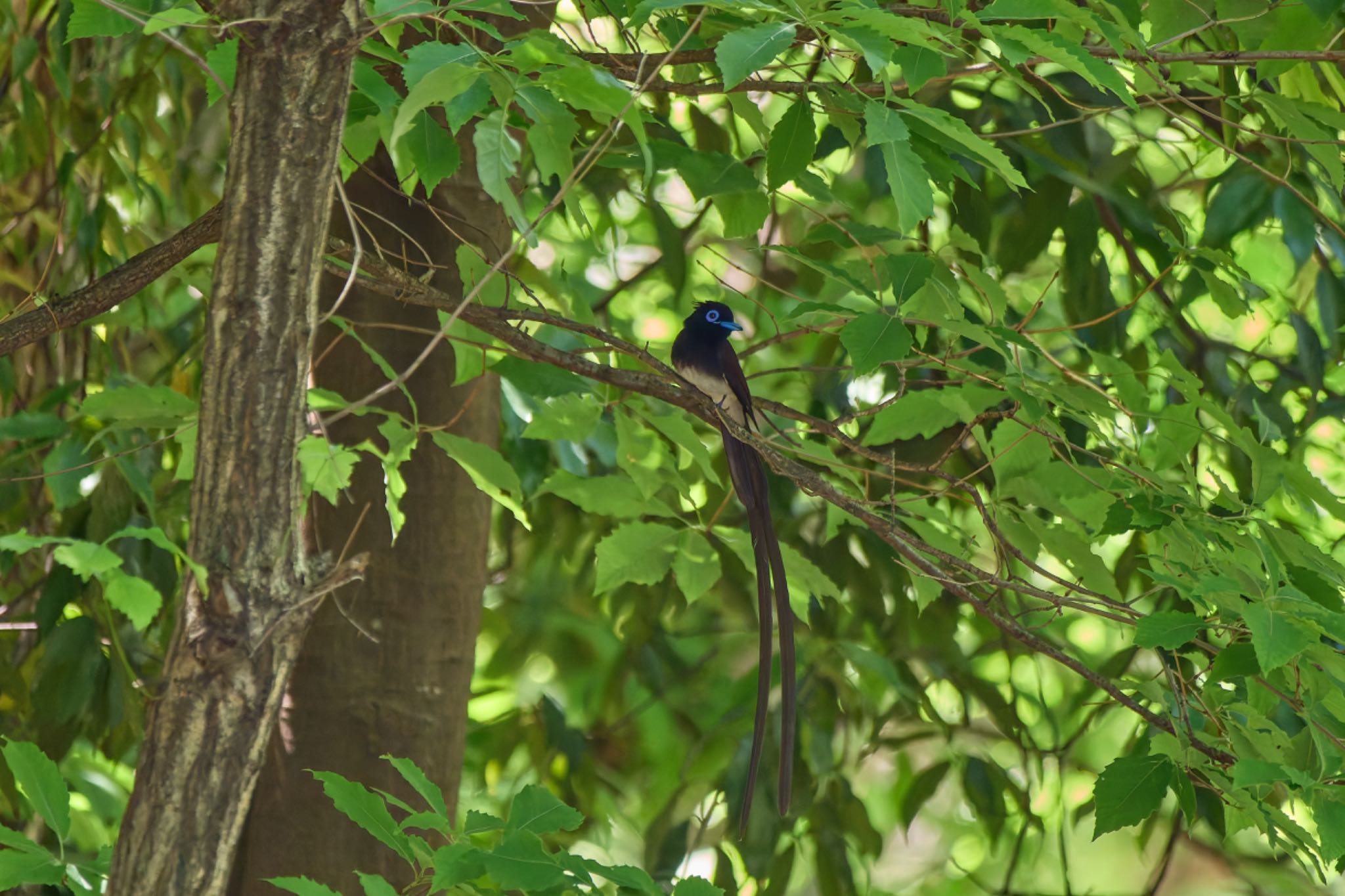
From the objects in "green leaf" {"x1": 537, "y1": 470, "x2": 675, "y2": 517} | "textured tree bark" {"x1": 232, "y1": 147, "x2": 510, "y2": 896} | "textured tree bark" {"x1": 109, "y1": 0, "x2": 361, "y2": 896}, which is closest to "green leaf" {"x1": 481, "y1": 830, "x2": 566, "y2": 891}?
"textured tree bark" {"x1": 109, "y1": 0, "x2": 361, "y2": 896}

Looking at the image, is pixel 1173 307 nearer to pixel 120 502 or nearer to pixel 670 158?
pixel 670 158

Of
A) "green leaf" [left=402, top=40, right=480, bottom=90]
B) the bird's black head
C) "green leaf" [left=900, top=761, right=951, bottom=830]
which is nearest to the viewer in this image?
"green leaf" [left=402, top=40, right=480, bottom=90]

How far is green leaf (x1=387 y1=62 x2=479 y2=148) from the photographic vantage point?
1001 mm

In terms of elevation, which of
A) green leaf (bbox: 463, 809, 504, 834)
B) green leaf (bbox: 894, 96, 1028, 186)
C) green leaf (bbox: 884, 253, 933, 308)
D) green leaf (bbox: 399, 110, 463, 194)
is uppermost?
green leaf (bbox: 399, 110, 463, 194)

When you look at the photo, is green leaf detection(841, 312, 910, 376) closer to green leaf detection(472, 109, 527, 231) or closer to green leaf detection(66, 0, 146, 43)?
green leaf detection(472, 109, 527, 231)

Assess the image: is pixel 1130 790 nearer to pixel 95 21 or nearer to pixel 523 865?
pixel 523 865

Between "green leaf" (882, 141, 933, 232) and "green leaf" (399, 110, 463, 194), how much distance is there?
477 mm

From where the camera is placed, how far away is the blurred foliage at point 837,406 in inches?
53.7

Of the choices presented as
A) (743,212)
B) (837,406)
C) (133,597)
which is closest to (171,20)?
(133,597)

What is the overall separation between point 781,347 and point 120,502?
6.76ft

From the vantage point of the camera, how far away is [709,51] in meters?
1.58

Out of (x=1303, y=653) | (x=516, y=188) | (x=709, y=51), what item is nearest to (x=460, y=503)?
(x=516, y=188)

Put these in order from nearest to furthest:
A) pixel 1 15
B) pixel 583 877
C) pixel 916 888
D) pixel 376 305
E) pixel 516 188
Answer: pixel 583 877 < pixel 516 188 < pixel 376 305 < pixel 1 15 < pixel 916 888

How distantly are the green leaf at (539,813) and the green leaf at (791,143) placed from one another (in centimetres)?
76
